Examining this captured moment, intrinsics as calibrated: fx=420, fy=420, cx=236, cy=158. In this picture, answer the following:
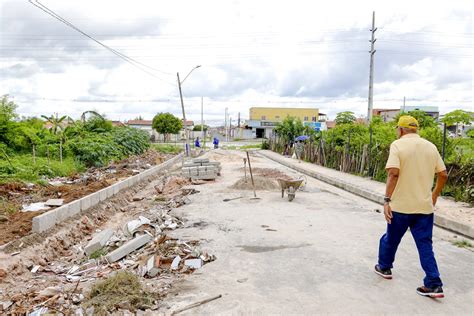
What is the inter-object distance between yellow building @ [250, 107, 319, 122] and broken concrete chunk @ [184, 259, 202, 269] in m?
83.0

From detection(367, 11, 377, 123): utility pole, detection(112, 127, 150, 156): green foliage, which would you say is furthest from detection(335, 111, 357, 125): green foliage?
detection(112, 127, 150, 156): green foliage

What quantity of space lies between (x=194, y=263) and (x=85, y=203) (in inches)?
223

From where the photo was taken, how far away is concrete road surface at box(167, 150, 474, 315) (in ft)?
14.7

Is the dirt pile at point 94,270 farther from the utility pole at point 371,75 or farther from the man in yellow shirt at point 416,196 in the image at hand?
the utility pole at point 371,75

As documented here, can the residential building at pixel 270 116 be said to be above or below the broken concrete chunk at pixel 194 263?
above

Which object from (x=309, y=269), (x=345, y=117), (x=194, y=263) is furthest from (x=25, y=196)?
(x=345, y=117)

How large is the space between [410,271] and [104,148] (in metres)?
20.0

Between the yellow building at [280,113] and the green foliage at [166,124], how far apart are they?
21490 millimetres

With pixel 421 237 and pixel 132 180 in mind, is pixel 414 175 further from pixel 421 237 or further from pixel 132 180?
pixel 132 180

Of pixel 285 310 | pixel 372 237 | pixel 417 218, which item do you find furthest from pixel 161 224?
pixel 417 218

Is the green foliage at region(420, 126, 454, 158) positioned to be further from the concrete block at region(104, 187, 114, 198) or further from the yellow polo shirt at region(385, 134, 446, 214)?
the concrete block at region(104, 187, 114, 198)

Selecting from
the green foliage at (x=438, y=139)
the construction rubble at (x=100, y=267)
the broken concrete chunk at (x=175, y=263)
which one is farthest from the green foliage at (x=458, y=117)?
the broken concrete chunk at (x=175, y=263)

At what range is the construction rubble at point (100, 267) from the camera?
4.76m

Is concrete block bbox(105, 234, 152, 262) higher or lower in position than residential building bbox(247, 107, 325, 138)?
lower
